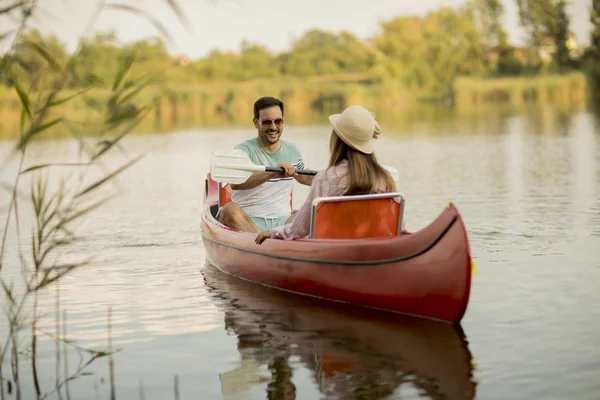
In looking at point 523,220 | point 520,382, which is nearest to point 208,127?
point 523,220

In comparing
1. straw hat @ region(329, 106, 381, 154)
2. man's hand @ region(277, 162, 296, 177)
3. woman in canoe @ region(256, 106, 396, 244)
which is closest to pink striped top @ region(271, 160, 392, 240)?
woman in canoe @ region(256, 106, 396, 244)

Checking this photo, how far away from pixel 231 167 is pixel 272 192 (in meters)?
0.68

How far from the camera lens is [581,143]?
21234 mm

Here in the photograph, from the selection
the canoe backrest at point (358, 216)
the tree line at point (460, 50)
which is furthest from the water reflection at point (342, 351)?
the tree line at point (460, 50)

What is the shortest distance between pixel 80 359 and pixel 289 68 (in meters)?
89.8

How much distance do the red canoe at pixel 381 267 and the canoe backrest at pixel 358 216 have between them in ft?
0.18

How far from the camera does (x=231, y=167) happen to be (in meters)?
7.73

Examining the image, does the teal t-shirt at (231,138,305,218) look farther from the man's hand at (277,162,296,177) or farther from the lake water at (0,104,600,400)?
→ the lake water at (0,104,600,400)

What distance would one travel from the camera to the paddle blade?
7.73 metres

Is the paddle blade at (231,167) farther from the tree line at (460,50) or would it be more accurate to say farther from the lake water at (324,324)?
the tree line at (460,50)

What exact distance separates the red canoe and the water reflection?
12 cm

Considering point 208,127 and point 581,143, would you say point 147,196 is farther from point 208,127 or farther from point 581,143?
point 208,127

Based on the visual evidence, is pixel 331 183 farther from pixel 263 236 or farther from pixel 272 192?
pixel 272 192

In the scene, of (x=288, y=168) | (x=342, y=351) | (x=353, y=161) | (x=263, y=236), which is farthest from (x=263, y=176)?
(x=342, y=351)
